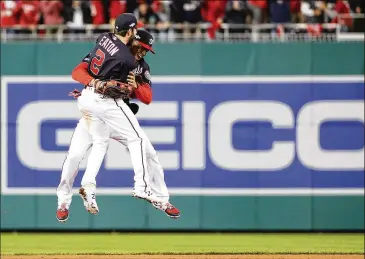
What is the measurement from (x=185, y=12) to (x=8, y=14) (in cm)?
312

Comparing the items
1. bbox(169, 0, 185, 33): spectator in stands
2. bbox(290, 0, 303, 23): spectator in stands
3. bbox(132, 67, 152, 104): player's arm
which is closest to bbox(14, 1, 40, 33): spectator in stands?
bbox(169, 0, 185, 33): spectator in stands

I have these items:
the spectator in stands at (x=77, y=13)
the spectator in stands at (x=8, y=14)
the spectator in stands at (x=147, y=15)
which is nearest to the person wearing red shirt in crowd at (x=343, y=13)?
the spectator in stands at (x=147, y=15)

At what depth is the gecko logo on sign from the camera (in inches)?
726

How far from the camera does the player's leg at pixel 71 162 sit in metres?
12.8

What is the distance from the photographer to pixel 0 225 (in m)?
18.7

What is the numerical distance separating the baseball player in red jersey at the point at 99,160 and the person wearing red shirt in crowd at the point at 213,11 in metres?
6.31

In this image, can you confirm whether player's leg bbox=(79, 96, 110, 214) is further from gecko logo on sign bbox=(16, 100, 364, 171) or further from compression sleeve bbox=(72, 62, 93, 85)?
gecko logo on sign bbox=(16, 100, 364, 171)

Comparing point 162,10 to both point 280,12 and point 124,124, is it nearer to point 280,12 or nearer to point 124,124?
point 280,12

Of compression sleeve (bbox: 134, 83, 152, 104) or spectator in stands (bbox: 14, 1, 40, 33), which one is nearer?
compression sleeve (bbox: 134, 83, 152, 104)

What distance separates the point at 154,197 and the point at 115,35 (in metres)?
1.91

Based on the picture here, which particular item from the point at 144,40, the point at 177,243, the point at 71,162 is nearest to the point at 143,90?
the point at 144,40

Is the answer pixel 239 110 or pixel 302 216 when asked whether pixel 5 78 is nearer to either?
pixel 239 110

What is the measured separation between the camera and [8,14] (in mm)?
19344

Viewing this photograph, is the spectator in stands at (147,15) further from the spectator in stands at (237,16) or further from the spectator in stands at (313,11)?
the spectator in stands at (313,11)
